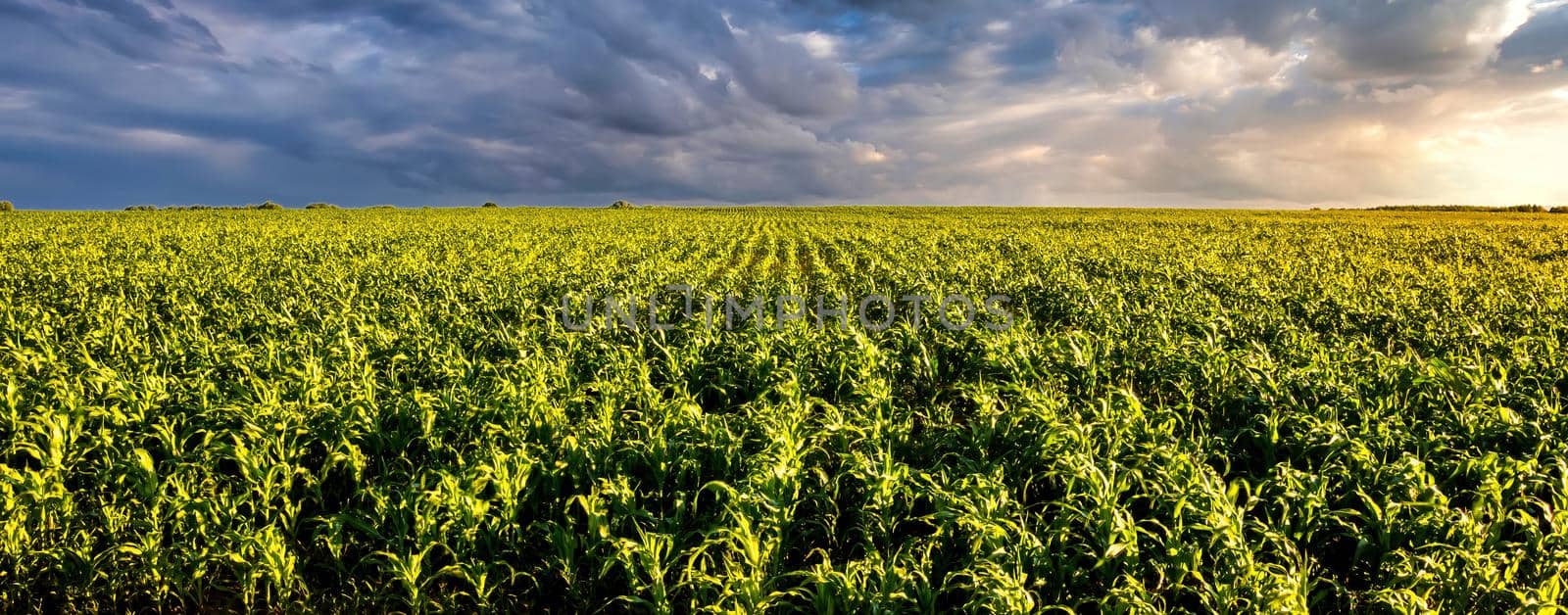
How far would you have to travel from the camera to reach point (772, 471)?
4.31 meters

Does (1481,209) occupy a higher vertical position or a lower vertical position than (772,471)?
higher

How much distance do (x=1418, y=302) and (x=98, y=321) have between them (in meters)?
21.2

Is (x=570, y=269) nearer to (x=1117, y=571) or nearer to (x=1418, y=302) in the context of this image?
(x=1117, y=571)

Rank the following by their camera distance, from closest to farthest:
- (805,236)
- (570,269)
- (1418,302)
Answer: (1418,302)
(570,269)
(805,236)

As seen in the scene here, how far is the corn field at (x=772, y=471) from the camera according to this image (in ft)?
12.6

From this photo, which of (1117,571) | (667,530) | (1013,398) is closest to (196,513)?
(667,530)

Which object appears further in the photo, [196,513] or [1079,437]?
[1079,437]

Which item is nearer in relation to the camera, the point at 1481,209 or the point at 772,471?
the point at 772,471

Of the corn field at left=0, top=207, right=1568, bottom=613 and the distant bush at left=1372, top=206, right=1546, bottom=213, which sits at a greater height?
the distant bush at left=1372, top=206, right=1546, bottom=213

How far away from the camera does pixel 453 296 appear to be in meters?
12.3

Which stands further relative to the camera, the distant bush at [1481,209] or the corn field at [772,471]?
the distant bush at [1481,209]

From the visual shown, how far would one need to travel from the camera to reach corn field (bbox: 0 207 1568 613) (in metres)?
3.84

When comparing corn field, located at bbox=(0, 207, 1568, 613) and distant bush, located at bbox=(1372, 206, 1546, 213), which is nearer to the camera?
corn field, located at bbox=(0, 207, 1568, 613)

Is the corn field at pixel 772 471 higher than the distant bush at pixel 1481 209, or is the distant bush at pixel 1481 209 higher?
the distant bush at pixel 1481 209
